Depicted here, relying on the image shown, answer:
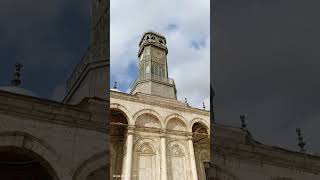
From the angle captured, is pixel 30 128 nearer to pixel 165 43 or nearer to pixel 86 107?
pixel 86 107

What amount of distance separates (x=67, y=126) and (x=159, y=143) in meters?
0.95

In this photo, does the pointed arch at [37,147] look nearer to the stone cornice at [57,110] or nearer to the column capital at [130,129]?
the stone cornice at [57,110]

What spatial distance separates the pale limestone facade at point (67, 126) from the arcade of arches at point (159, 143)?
0.20m

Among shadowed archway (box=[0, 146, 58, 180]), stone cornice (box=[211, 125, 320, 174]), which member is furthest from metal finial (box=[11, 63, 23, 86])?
stone cornice (box=[211, 125, 320, 174])

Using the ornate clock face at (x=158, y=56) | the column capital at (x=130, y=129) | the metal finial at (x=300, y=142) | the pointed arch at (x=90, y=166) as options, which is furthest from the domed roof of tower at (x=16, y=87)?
the metal finial at (x=300, y=142)

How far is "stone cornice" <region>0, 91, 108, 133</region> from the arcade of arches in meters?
0.18

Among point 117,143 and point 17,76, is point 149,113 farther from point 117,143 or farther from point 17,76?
point 17,76

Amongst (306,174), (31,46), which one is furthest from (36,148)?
(306,174)

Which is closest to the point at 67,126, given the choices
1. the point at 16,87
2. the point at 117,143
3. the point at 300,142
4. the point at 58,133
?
the point at 58,133

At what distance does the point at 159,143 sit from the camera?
9.53 feet

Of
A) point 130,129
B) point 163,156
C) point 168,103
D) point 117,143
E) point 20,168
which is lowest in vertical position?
point 20,168

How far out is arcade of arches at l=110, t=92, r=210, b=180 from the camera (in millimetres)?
2535

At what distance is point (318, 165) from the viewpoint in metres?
4.26

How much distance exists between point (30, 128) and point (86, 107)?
527mm
